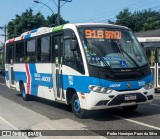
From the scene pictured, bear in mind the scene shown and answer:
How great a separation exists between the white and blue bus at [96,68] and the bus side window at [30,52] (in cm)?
212

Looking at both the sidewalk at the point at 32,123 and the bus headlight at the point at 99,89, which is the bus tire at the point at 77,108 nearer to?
the sidewalk at the point at 32,123

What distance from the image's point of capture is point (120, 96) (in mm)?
10844

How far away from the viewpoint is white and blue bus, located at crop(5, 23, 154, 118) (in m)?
10.7

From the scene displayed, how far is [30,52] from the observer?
1616 centimetres

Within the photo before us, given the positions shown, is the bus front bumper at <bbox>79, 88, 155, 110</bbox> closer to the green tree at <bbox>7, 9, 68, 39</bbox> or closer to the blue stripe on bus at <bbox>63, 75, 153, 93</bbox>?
the blue stripe on bus at <bbox>63, 75, 153, 93</bbox>

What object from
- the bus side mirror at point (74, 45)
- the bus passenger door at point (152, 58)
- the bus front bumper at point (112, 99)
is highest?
the bus side mirror at point (74, 45)

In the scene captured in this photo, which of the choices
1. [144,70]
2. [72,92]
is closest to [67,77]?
[72,92]

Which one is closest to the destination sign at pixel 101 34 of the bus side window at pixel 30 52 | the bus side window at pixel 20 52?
the bus side window at pixel 30 52

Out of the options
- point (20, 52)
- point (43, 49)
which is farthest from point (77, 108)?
point (20, 52)

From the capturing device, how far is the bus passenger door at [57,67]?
12688 mm

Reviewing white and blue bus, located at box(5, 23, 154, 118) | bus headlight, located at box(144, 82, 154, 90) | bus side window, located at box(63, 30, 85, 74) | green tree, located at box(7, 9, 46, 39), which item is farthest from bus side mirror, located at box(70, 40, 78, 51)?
green tree, located at box(7, 9, 46, 39)

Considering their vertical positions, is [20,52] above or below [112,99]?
above

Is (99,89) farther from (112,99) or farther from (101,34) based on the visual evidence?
(101,34)

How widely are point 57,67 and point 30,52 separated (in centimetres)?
350
